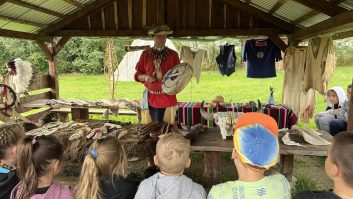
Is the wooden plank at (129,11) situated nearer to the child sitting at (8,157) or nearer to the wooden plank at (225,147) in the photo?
the wooden plank at (225,147)

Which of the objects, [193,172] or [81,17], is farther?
[81,17]

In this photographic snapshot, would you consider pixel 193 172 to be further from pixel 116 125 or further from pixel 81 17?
pixel 81 17

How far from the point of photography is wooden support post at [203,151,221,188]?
9.95 feet

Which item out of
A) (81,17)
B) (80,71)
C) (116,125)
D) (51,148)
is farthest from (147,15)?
(80,71)

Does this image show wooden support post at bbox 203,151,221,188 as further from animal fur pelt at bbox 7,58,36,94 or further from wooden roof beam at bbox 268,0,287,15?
wooden roof beam at bbox 268,0,287,15

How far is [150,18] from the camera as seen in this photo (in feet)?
22.0

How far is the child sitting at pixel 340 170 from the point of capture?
1267 millimetres

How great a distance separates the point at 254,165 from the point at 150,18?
575 centimetres

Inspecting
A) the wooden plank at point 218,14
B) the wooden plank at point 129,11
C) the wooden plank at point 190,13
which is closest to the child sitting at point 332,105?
the wooden plank at point 218,14

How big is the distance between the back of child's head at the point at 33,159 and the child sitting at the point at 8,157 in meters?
0.22

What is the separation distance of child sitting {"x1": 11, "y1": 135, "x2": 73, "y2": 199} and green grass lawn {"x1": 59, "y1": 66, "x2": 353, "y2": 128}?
8.35 meters

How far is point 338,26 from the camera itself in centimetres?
382

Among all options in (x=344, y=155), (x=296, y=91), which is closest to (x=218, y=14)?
(x=296, y=91)

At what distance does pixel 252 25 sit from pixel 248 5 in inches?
17.6
